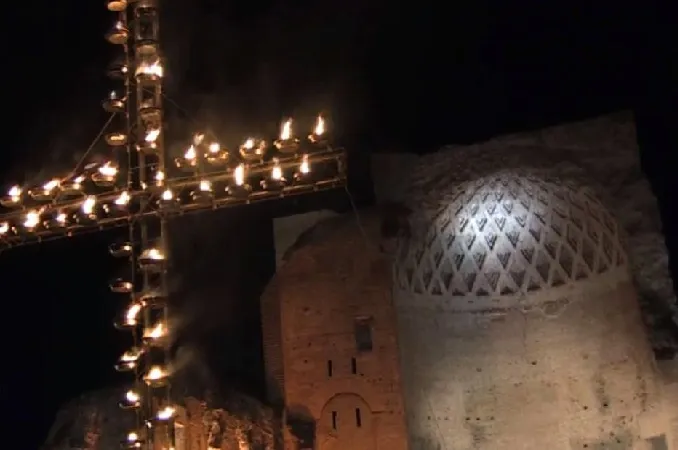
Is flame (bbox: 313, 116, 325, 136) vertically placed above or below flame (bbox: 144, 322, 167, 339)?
above

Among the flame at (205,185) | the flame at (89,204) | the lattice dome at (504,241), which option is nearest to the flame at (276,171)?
the flame at (205,185)

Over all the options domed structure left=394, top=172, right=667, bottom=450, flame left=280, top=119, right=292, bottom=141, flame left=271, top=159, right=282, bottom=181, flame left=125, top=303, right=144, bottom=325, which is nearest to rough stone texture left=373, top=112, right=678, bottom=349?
domed structure left=394, top=172, right=667, bottom=450

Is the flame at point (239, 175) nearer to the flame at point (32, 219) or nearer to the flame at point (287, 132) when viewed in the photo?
the flame at point (287, 132)

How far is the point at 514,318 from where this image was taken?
→ 1212 cm

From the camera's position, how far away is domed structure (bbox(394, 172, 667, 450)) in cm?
1143

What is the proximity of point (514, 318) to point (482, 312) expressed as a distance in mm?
437

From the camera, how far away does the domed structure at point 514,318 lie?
1143 centimetres

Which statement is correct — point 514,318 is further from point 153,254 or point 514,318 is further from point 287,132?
point 153,254

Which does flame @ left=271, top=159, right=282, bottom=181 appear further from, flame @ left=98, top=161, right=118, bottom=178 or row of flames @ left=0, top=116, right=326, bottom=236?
flame @ left=98, top=161, right=118, bottom=178

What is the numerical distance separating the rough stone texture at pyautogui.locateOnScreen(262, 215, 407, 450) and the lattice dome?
651mm

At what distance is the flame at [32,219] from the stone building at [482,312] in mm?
5653

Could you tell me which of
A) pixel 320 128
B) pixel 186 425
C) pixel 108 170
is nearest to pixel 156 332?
pixel 108 170

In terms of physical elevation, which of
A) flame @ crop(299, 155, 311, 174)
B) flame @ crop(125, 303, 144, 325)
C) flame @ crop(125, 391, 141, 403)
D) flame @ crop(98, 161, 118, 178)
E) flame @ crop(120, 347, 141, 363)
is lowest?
flame @ crop(125, 391, 141, 403)

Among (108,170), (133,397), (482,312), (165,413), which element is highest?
(482,312)
